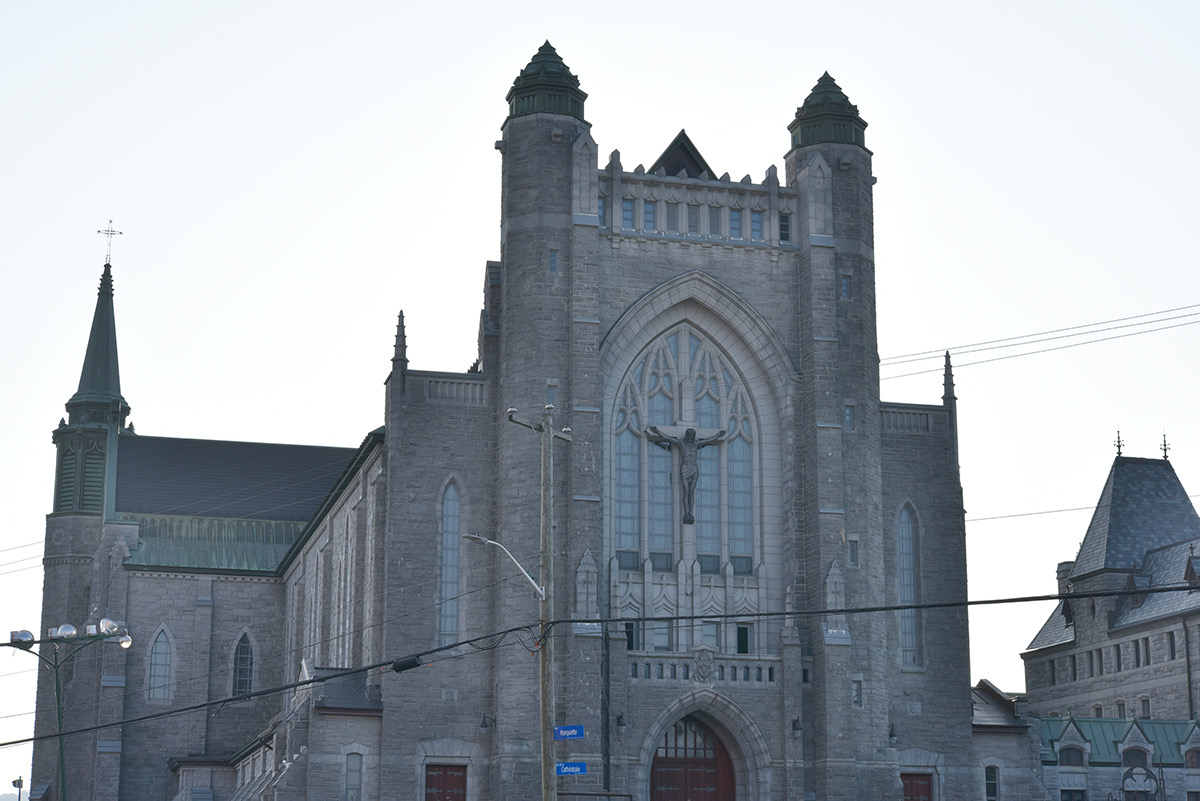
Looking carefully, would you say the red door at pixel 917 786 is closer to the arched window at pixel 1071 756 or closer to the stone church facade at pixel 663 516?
the stone church facade at pixel 663 516

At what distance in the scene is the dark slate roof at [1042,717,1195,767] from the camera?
56844mm

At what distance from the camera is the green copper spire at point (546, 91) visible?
159 ft

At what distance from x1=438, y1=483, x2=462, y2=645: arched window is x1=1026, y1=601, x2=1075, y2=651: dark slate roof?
40.7 meters

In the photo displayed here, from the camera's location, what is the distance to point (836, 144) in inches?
1986

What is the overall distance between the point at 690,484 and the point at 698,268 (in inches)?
252

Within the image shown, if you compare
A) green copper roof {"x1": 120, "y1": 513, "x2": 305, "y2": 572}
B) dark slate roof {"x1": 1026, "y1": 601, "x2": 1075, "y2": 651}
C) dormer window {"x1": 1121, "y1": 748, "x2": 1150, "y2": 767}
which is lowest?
dormer window {"x1": 1121, "y1": 748, "x2": 1150, "y2": 767}

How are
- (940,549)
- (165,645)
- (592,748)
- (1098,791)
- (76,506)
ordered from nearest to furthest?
(592,748)
(940,549)
(1098,791)
(165,645)
(76,506)

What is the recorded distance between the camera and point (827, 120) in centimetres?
5059

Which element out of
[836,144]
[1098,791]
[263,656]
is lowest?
[1098,791]

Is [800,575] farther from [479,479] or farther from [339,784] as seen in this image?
[339,784]

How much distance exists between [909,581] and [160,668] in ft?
126

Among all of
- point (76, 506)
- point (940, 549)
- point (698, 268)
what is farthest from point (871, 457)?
point (76, 506)

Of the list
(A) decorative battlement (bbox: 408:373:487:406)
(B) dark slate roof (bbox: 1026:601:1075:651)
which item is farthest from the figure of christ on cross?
(B) dark slate roof (bbox: 1026:601:1075:651)

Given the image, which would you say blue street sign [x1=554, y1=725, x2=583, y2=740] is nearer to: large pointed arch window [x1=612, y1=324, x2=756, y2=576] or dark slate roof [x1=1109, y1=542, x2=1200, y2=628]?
large pointed arch window [x1=612, y1=324, x2=756, y2=576]
